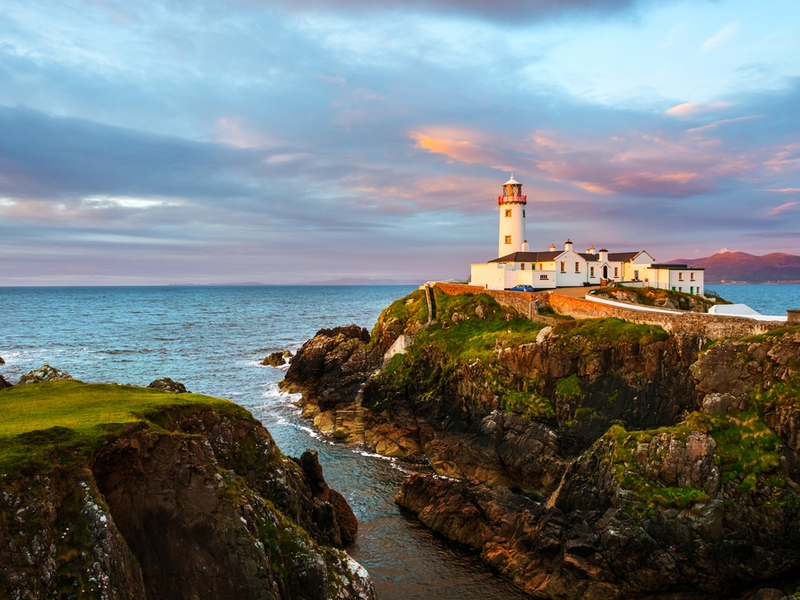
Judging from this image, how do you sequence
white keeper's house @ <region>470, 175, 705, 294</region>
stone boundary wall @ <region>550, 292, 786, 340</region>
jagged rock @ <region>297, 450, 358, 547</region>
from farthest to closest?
1. white keeper's house @ <region>470, 175, 705, 294</region>
2. stone boundary wall @ <region>550, 292, 786, 340</region>
3. jagged rock @ <region>297, 450, 358, 547</region>

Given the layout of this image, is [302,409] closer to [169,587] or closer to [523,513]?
[523,513]

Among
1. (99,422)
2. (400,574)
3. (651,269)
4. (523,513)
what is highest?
(651,269)

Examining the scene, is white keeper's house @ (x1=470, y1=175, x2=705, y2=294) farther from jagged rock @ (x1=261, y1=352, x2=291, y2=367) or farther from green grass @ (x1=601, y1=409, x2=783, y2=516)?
green grass @ (x1=601, y1=409, x2=783, y2=516)

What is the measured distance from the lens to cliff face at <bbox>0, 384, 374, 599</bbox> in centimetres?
1211

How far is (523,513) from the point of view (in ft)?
80.7

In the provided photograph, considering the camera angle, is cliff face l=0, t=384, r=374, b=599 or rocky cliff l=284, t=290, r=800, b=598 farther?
rocky cliff l=284, t=290, r=800, b=598

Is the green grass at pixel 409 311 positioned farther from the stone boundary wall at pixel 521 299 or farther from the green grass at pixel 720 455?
the green grass at pixel 720 455

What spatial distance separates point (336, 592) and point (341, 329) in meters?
46.1

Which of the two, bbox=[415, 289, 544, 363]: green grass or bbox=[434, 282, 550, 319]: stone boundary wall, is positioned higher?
bbox=[434, 282, 550, 319]: stone boundary wall

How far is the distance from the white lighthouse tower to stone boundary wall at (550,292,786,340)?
94.7 feet

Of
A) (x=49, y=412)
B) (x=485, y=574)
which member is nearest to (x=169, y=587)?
(x=49, y=412)

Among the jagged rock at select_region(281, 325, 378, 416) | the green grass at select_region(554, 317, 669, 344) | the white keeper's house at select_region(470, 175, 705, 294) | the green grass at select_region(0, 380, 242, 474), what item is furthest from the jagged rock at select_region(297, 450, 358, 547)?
the white keeper's house at select_region(470, 175, 705, 294)

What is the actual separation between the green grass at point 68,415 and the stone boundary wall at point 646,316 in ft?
84.5

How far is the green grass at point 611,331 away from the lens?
3334 cm
